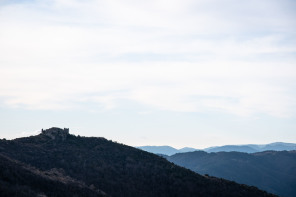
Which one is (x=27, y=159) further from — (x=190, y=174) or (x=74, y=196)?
(x=190, y=174)

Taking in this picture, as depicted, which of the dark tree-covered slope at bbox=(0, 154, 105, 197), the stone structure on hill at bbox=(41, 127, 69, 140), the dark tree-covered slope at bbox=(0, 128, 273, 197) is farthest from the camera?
the stone structure on hill at bbox=(41, 127, 69, 140)

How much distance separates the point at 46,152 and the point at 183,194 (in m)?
32.9

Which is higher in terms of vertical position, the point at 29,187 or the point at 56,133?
the point at 56,133

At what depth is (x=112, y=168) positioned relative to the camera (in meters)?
69.0

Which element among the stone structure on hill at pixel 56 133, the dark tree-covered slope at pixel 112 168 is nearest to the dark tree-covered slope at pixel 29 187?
the dark tree-covered slope at pixel 112 168

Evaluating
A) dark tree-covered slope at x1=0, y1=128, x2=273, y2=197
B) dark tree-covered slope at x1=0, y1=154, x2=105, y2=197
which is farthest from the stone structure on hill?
dark tree-covered slope at x1=0, y1=154, x2=105, y2=197

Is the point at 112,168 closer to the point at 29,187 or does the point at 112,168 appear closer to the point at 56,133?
the point at 56,133

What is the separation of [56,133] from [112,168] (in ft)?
77.1

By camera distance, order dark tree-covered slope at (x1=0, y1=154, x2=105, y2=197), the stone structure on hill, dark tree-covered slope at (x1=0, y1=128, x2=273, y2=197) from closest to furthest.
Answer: dark tree-covered slope at (x1=0, y1=154, x2=105, y2=197)
dark tree-covered slope at (x1=0, y1=128, x2=273, y2=197)
the stone structure on hill

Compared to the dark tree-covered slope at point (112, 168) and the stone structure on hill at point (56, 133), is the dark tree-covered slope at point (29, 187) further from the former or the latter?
the stone structure on hill at point (56, 133)

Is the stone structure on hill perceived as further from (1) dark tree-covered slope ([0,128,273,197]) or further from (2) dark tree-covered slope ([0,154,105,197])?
(2) dark tree-covered slope ([0,154,105,197])

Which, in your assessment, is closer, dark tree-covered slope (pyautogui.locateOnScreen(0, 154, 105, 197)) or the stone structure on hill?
dark tree-covered slope (pyautogui.locateOnScreen(0, 154, 105, 197))

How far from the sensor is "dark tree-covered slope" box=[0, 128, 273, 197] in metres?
59.8

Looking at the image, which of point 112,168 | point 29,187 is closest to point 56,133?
point 112,168
